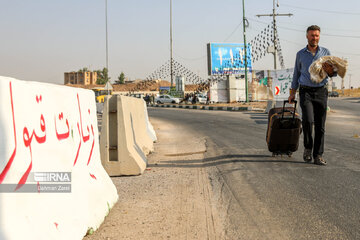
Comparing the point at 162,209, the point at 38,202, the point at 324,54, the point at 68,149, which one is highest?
the point at 324,54

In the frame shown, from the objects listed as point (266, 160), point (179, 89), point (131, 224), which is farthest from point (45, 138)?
point (179, 89)

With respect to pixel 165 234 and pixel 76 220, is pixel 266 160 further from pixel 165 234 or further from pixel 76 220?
pixel 76 220

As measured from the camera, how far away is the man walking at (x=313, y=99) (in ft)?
21.2

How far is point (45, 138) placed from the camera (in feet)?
10.0

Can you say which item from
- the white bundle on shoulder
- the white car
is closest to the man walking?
the white bundle on shoulder

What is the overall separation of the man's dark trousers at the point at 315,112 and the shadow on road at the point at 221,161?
41cm

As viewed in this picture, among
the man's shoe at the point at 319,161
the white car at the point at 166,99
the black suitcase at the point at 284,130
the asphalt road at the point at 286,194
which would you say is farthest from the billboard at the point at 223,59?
the man's shoe at the point at 319,161

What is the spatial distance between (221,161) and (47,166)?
4513mm

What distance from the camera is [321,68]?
627 centimetres

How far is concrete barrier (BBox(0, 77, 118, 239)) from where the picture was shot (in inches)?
95.6

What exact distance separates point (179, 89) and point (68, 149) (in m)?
55.3

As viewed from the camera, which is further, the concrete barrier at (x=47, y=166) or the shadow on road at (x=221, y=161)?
the shadow on road at (x=221, y=161)

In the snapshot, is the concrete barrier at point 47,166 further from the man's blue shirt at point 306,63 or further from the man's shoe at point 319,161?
the man's blue shirt at point 306,63

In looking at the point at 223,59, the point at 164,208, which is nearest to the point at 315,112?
the point at 164,208
